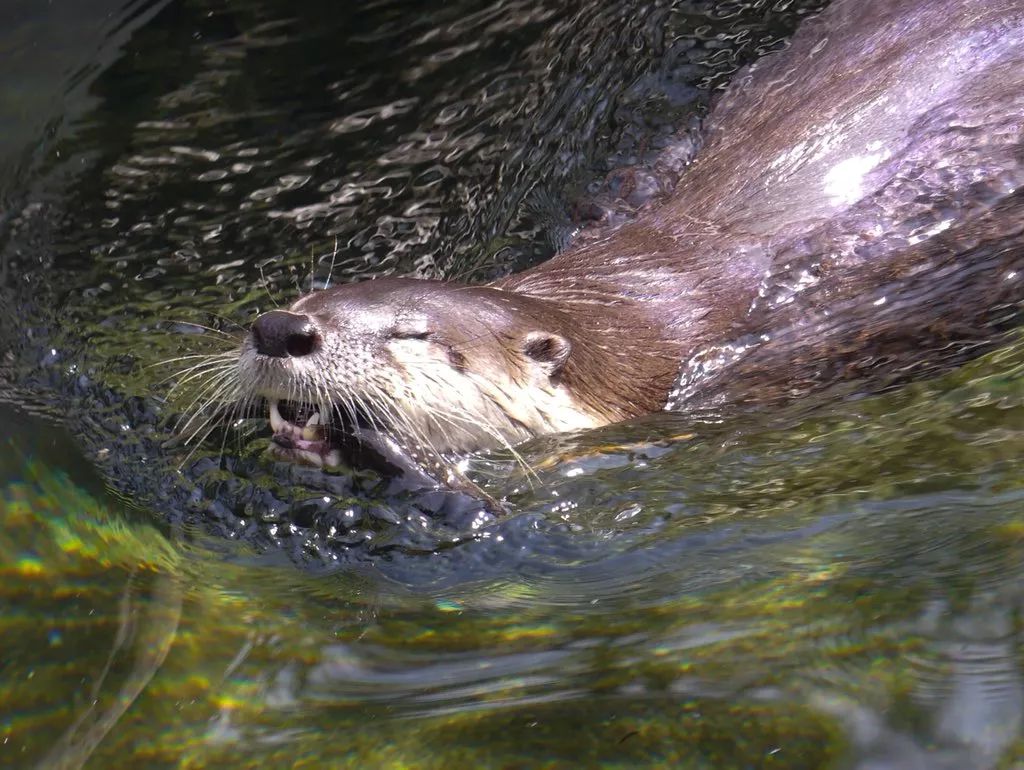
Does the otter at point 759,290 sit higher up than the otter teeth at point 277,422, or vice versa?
the otter teeth at point 277,422

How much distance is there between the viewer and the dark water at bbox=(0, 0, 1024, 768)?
2295mm

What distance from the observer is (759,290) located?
13.1 ft

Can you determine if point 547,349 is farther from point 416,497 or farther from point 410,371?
point 416,497

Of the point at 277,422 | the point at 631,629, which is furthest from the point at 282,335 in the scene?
the point at 631,629

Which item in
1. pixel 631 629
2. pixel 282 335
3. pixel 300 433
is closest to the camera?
pixel 631 629

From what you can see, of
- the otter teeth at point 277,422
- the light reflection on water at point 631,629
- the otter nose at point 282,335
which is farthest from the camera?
the otter teeth at point 277,422

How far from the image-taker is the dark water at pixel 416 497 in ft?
7.53

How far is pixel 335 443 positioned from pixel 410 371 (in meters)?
0.29

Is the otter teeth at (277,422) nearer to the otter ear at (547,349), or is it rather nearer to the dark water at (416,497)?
the dark water at (416,497)

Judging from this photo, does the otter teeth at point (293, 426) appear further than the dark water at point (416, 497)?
Yes

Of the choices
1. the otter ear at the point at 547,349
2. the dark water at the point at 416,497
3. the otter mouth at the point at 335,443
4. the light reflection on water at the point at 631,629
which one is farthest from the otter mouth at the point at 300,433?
the otter ear at the point at 547,349

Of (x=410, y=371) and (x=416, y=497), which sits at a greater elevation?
(x=410, y=371)

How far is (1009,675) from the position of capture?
2096 mm

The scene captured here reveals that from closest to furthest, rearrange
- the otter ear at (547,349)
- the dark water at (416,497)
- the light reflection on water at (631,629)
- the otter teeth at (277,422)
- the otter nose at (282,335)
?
the light reflection on water at (631,629), the dark water at (416,497), the otter nose at (282,335), the otter teeth at (277,422), the otter ear at (547,349)
